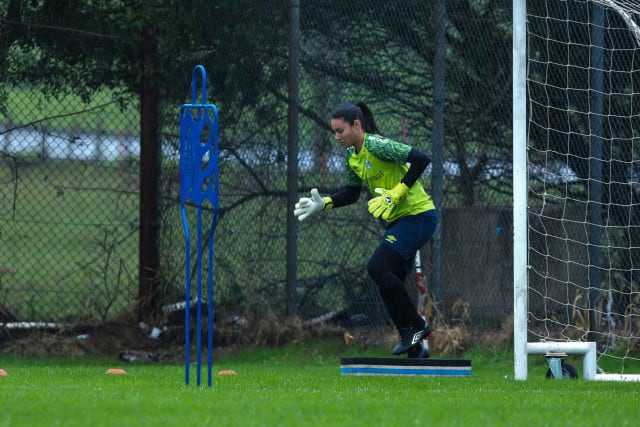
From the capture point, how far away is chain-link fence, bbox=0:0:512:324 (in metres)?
11.3

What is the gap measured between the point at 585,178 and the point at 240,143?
365 centimetres

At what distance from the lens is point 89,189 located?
12.7 meters

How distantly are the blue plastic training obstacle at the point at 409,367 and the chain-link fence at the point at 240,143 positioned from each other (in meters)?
2.32

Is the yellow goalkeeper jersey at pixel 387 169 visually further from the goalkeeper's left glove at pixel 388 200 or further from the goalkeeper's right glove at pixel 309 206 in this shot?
the goalkeeper's right glove at pixel 309 206

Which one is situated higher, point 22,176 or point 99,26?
point 99,26

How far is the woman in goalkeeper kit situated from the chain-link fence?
2192mm

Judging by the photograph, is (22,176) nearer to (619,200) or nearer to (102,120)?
(102,120)

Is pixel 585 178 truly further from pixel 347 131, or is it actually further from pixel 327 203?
pixel 327 203

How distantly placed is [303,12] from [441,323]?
3521mm

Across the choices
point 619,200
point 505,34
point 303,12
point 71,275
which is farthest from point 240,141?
point 619,200

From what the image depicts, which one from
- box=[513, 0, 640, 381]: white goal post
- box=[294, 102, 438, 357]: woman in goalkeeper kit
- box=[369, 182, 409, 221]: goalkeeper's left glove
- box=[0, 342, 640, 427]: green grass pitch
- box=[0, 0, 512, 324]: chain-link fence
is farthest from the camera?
box=[0, 0, 512, 324]: chain-link fence

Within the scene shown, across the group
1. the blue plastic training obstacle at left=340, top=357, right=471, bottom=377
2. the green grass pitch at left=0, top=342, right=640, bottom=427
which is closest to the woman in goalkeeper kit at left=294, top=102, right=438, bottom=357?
the blue plastic training obstacle at left=340, top=357, right=471, bottom=377

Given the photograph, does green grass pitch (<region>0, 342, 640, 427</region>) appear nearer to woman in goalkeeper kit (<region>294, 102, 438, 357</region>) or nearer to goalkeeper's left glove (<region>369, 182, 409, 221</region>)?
woman in goalkeeper kit (<region>294, 102, 438, 357</region>)

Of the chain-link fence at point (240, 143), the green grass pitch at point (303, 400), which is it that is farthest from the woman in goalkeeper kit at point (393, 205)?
the chain-link fence at point (240, 143)
